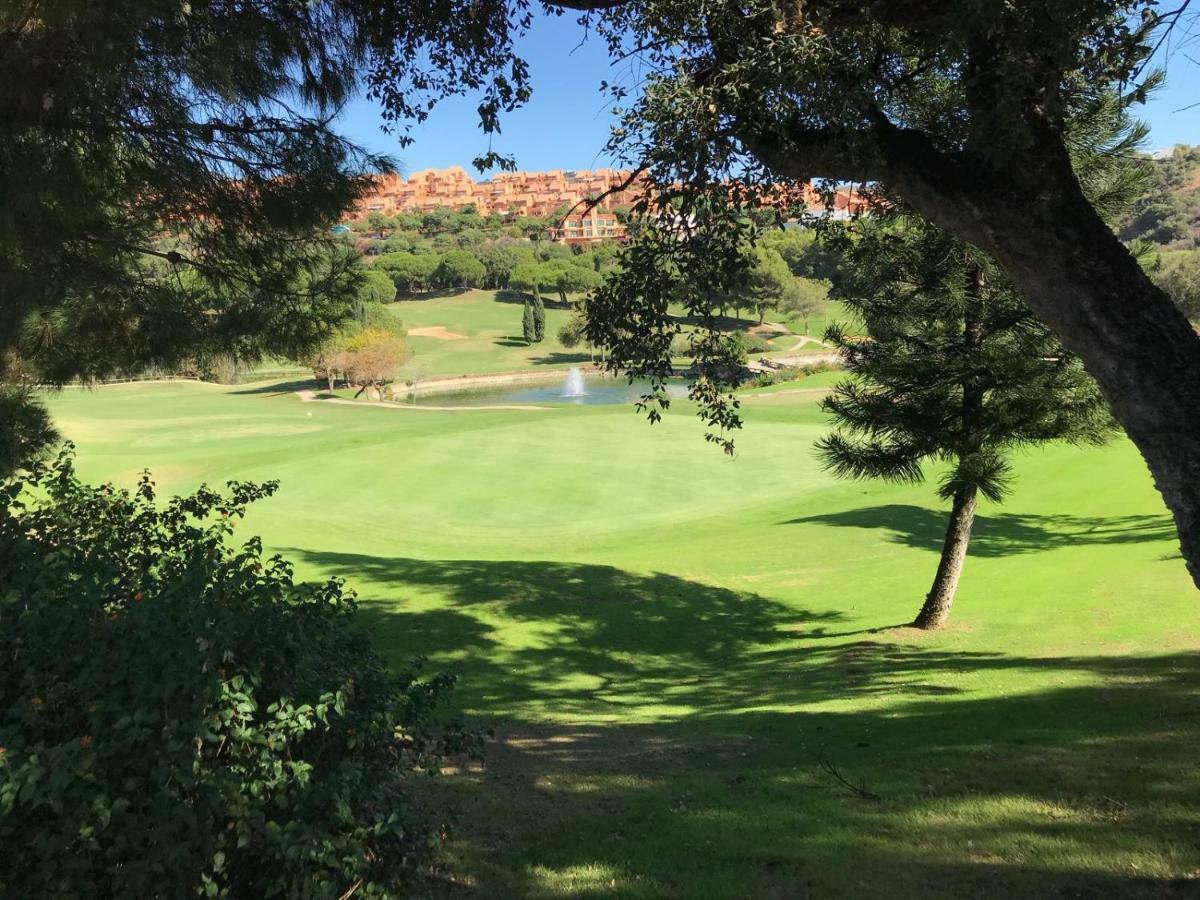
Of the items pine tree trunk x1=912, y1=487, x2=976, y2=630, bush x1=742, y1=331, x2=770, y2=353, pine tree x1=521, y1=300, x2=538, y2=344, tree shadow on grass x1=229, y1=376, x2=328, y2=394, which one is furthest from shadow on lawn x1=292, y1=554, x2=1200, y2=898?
pine tree x1=521, y1=300, x2=538, y2=344

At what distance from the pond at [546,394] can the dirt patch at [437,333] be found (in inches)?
1051

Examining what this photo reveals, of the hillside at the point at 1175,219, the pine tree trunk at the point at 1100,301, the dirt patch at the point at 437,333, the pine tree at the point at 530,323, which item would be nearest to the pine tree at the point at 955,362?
the pine tree trunk at the point at 1100,301

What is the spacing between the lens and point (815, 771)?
5.58 meters

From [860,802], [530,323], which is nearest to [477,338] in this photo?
[530,323]

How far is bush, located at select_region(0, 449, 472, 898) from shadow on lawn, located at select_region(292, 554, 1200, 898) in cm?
117

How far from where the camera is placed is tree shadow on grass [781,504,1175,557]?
1750 centimetres

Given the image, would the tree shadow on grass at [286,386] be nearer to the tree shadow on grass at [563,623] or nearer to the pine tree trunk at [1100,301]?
the tree shadow on grass at [563,623]

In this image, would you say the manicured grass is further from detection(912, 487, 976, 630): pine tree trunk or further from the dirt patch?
detection(912, 487, 976, 630): pine tree trunk

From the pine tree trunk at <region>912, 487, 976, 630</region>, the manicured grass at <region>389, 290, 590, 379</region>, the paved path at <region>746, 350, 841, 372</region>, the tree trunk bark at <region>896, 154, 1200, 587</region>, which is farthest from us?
the manicured grass at <region>389, 290, 590, 379</region>

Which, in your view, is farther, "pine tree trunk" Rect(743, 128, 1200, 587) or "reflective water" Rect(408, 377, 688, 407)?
"reflective water" Rect(408, 377, 688, 407)

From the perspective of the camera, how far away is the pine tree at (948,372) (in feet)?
36.4

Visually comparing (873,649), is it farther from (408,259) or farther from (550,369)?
(408,259)

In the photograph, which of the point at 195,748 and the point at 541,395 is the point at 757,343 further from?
the point at 195,748

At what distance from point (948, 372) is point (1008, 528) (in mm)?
10315
